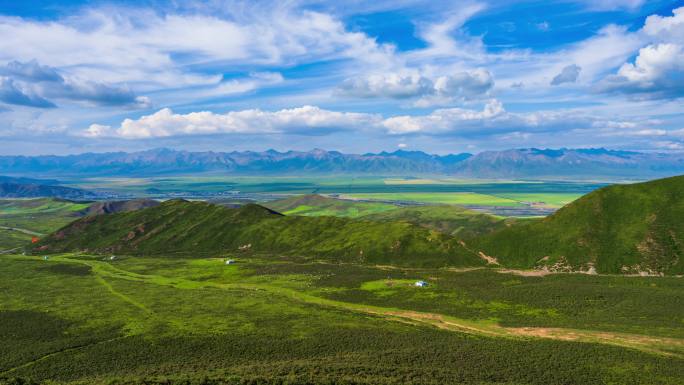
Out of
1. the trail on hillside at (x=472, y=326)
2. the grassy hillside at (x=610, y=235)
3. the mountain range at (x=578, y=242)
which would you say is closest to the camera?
the trail on hillside at (x=472, y=326)

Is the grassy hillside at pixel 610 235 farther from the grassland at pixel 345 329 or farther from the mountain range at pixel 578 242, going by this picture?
the grassland at pixel 345 329

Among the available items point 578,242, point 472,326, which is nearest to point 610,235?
point 578,242

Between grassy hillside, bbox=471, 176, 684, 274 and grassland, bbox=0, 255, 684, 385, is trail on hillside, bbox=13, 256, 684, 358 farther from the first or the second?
grassy hillside, bbox=471, 176, 684, 274

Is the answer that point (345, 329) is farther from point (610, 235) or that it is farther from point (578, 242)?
point (610, 235)

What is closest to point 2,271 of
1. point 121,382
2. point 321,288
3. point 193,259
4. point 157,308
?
point 193,259

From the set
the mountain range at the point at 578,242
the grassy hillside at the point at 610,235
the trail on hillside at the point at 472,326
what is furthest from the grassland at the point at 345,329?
the grassy hillside at the point at 610,235

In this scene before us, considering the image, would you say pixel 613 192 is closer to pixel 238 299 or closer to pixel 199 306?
pixel 238 299

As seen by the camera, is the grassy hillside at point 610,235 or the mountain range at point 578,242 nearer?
the grassy hillside at point 610,235
